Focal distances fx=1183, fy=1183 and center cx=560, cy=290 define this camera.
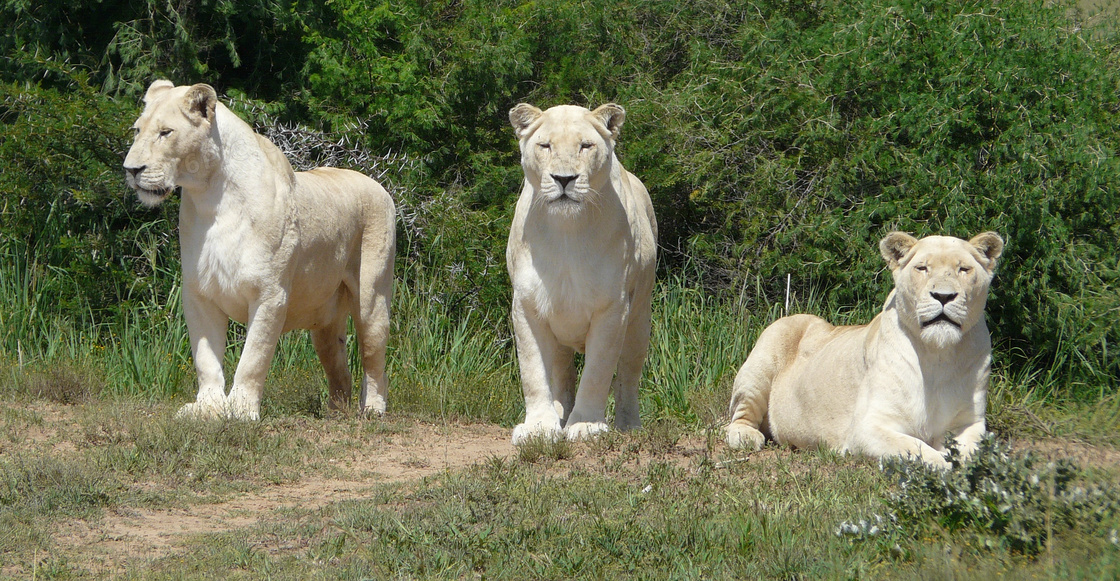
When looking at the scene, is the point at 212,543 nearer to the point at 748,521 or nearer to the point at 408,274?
the point at 748,521

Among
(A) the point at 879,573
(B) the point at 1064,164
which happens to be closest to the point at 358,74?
(B) the point at 1064,164

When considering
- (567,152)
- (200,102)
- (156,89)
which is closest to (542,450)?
(567,152)

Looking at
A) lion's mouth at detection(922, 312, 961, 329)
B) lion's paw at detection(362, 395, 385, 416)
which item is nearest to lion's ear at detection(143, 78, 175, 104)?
lion's paw at detection(362, 395, 385, 416)

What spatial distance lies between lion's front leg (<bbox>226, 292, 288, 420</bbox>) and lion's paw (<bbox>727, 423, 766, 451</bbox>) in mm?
2877

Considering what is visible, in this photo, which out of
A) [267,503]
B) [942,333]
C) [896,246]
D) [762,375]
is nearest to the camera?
[267,503]

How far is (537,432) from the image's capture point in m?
6.65

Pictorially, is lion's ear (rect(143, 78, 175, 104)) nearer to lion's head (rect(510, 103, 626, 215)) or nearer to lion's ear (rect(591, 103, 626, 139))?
lion's head (rect(510, 103, 626, 215))

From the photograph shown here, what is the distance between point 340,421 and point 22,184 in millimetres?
4892

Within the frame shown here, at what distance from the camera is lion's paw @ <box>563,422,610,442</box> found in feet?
21.8

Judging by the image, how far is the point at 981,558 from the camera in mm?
4195

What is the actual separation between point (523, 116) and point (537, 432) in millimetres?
1793

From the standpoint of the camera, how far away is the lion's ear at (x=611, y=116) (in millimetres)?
6703

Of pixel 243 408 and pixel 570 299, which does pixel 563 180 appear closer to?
pixel 570 299

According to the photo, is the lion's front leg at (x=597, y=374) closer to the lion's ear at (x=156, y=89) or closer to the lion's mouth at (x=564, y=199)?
the lion's mouth at (x=564, y=199)
